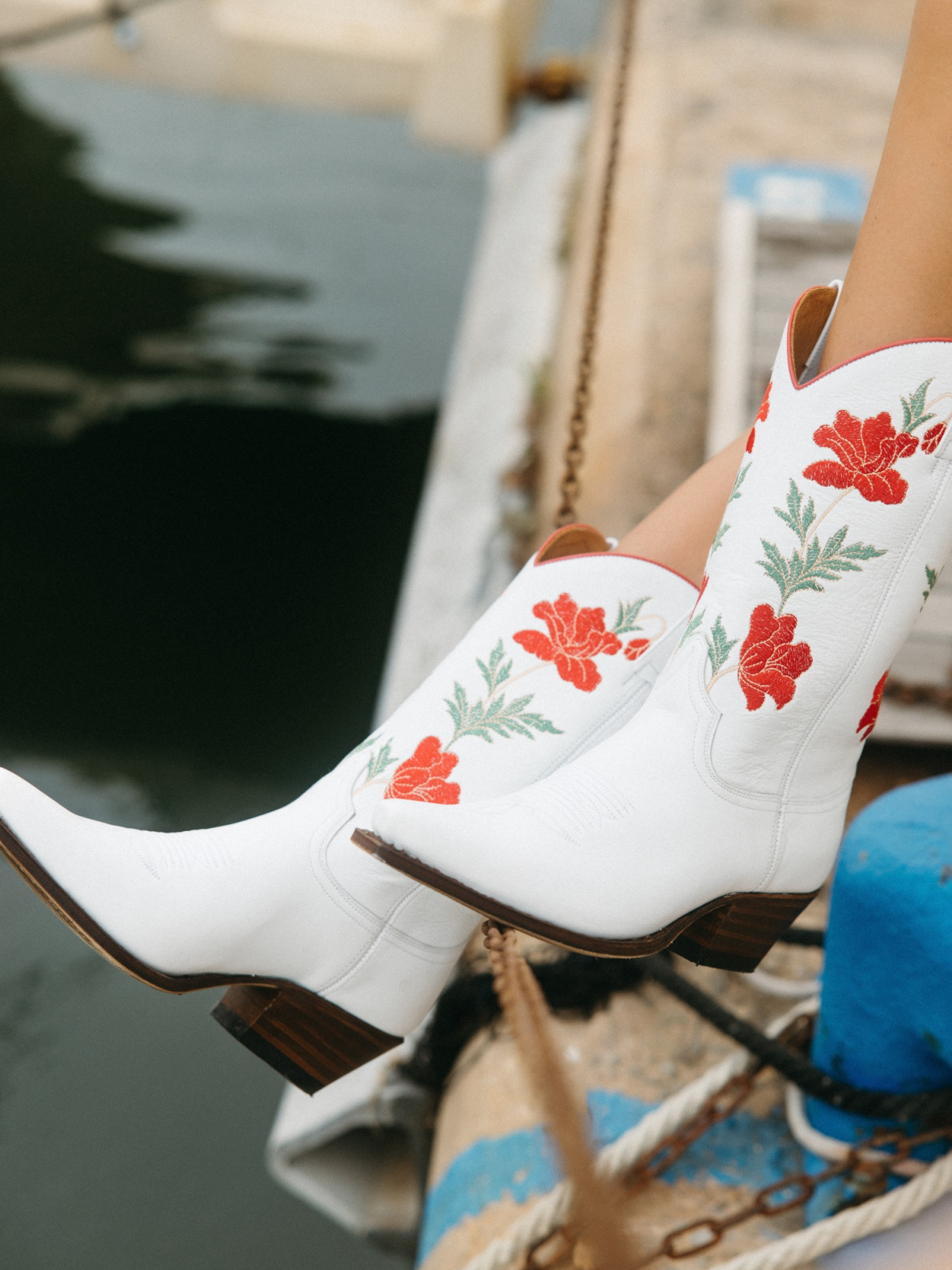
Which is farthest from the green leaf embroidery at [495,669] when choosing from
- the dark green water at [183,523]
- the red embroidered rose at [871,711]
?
the dark green water at [183,523]

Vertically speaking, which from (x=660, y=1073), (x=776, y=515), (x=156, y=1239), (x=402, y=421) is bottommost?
(x=156, y=1239)

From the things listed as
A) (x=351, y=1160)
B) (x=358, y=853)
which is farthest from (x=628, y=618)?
(x=351, y=1160)

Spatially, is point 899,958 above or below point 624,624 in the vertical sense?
below

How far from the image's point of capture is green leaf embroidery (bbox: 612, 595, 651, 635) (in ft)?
2.38

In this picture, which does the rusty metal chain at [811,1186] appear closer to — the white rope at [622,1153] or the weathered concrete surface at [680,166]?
the white rope at [622,1153]

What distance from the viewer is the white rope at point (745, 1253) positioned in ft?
2.60

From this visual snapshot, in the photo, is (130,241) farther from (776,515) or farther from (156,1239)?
(776,515)

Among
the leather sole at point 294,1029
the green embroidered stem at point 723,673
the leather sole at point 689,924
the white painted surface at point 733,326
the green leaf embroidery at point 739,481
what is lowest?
the leather sole at point 294,1029

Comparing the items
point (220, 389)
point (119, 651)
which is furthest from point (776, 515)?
point (220, 389)

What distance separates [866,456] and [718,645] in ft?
0.43

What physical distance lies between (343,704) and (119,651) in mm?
602

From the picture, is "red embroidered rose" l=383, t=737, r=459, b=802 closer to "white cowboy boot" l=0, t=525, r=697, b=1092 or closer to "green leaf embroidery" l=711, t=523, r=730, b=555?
"white cowboy boot" l=0, t=525, r=697, b=1092

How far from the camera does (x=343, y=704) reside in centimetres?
284

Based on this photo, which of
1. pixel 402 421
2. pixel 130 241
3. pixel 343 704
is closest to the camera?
pixel 343 704
